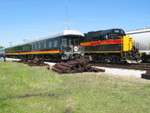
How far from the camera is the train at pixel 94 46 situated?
1836cm

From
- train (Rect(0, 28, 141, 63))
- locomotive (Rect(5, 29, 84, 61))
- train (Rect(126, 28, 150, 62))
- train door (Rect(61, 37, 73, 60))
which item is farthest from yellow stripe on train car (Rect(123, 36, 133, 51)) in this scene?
train door (Rect(61, 37, 73, 60))

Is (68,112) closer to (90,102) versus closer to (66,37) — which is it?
(90,102)

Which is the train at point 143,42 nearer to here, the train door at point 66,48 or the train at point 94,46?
the train at point 94,46

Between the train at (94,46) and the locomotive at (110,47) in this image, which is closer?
the locomotive at (110,47)

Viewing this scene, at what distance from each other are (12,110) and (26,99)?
3.25 ft

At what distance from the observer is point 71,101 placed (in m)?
5.13

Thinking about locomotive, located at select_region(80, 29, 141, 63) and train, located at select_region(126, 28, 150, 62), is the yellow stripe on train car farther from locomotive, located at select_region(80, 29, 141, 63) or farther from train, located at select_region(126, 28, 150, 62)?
train, located at select_region(126, 28, 150, 62)

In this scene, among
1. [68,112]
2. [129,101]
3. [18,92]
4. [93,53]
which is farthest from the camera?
[93,53]

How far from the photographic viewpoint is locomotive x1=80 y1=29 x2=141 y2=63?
1814 centimetres

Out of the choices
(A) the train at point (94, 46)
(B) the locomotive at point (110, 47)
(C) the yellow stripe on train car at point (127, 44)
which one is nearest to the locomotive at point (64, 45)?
(A) the train at point (94, 46)

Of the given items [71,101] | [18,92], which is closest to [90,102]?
[71,101]

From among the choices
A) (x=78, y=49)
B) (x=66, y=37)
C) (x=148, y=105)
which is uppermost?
(x=66, y=37)

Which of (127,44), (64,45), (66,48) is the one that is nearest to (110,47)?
(127,44)

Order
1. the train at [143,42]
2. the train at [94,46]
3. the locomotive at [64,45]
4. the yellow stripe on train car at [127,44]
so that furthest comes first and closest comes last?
the locomotive at [64,45] → the train at [143,42] → the train at [94,46] → the yellow stripe on train car at [127,44]
